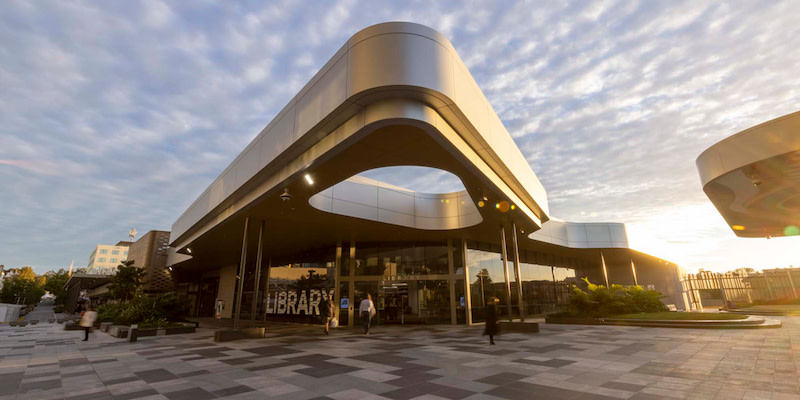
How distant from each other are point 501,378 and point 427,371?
5.23 ft

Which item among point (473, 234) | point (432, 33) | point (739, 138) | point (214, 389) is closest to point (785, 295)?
point (473, 234)

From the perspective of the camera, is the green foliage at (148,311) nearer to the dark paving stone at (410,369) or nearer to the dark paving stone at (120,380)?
the dark paving stone at (120,380)

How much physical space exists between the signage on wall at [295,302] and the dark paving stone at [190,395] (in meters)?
17.5

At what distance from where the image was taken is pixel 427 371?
7477 mm

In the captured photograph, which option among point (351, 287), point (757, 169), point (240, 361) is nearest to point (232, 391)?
point (240, 361)

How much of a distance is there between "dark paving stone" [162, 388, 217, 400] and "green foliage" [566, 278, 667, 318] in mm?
20496

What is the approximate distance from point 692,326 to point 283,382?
18.1 m

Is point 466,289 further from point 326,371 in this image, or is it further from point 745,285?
point 745,285

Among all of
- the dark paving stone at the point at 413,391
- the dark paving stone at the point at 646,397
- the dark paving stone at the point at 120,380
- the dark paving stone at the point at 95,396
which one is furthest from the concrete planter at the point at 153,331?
the dark paving stone at the point at 646,397

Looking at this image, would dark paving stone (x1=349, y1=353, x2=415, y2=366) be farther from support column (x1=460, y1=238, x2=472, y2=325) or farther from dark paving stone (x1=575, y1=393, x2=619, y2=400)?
support column (x1=460, y1=238, x2=472, y2=325)

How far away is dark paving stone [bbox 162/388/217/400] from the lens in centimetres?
568

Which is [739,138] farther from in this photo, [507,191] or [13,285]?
[13,285]

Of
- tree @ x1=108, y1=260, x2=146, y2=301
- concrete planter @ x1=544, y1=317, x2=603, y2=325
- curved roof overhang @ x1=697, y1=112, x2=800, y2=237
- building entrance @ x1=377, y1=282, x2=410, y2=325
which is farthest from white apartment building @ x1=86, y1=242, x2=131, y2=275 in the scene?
curved roof overhang @ x1=697, y1=112, x2=800, y2=237

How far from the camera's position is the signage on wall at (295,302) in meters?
24.5
